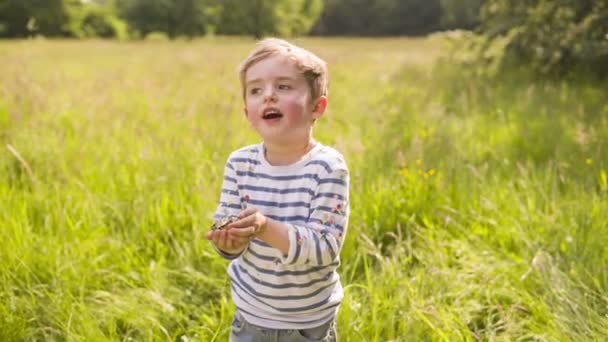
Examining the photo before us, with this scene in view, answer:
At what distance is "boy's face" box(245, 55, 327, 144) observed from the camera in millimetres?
1514

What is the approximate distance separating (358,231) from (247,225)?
129 centimetres

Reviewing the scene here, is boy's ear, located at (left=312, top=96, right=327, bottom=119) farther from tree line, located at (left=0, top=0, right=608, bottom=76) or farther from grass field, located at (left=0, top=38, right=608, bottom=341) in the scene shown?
tree line, located at (left=0, top=0, right=608, bottom=76)

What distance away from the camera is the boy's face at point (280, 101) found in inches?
Answer: 59.6

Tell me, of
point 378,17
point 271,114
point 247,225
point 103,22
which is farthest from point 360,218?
point 378,17

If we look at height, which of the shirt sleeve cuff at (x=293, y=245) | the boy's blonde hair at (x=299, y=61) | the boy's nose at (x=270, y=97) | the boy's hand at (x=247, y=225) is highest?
the boy's blonde hair at (x=299, y=61)

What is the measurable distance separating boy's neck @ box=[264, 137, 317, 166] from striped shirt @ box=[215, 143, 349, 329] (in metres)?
0.02

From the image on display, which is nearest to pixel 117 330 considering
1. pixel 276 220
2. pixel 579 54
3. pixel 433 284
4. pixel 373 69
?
pixel 276 220

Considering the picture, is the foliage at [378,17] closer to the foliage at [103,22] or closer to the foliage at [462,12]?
the foliage at [462,12]

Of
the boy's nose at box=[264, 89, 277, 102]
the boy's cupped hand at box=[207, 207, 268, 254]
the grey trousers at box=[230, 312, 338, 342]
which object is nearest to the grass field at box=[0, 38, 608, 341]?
the grey trousers at box=[230, 312, 338, 342]

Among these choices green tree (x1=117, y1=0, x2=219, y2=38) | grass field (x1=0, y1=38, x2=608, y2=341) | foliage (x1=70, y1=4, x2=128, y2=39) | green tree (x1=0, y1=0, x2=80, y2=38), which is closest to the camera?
grass field (x1=0, y1=38, x2=608, y2=341)

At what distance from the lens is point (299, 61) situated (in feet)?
5.01

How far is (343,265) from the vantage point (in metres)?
2.50

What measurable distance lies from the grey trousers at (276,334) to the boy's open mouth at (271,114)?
63cm

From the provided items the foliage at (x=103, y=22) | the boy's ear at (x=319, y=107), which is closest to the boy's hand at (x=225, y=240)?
the boy's ear at (x=319, y=107)
